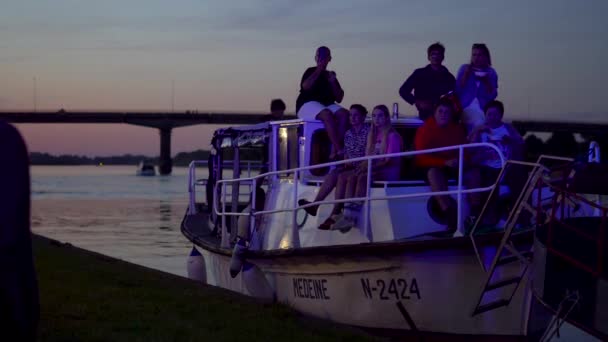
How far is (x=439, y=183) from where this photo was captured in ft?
26.2

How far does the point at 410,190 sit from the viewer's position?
8.52 m

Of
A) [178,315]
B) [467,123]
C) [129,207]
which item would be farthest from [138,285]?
[129,207]

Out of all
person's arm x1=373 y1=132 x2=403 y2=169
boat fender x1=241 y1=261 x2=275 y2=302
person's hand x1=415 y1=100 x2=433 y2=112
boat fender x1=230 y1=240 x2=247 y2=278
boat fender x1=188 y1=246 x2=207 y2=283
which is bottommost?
boat fender x1=188 y1=246 x2=207 y2=283

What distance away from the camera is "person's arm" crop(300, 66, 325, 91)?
948 cm

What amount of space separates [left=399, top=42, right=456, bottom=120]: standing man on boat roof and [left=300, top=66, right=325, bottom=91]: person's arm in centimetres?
92

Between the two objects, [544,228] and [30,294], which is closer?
[30,294]

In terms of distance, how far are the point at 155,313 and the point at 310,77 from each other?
11.5 feet

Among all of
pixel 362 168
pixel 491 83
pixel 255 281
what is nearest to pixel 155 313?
pixel 362 168

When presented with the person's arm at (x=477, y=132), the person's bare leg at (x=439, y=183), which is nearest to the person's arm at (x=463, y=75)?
the person's arm at (x=477, y=132)

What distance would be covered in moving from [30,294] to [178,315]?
4074mm

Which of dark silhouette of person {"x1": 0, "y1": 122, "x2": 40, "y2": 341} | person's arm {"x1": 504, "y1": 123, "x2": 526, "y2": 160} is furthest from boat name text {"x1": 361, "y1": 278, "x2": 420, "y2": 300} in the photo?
dark silhouette of person {"x1": 0, "y1": 122, "x2": 40, "y2": 341}

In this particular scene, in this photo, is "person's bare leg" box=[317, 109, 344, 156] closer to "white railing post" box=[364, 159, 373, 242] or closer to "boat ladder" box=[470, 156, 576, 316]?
"white railing post" box=[364, 159, 373, 242]

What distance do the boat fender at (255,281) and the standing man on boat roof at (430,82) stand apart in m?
2.51

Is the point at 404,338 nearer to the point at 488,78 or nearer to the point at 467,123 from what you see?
the point at 467,123
